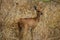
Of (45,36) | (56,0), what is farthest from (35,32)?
(56,0)

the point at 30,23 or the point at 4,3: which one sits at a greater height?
the point at 4,3

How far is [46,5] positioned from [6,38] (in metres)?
0.79

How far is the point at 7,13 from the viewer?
9.41 feet

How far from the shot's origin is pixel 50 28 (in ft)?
9.02

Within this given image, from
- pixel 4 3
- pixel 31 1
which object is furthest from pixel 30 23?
pixel 4 3

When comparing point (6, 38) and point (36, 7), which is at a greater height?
point (36, 7)

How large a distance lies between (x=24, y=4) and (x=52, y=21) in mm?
498

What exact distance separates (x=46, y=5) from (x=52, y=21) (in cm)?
26

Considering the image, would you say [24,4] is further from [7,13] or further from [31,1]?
[7,13]

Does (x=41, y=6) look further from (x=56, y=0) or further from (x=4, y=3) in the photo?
(x=4, y=3)

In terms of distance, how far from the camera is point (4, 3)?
2.90 m

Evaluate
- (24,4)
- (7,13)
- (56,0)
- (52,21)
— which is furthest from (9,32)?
(56,0)

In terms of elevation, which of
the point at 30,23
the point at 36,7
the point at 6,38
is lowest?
the point at 6,38

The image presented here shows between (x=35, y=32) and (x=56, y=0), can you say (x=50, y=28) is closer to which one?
(x=35, y=32)
